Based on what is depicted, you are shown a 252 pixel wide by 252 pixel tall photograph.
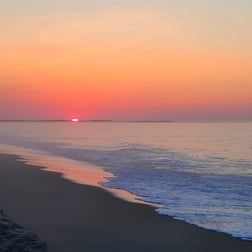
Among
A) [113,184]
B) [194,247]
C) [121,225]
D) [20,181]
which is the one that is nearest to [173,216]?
[121,225]

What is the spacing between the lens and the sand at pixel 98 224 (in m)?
8.84

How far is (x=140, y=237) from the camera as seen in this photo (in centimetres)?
947

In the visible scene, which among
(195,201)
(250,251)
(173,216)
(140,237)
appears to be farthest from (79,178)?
(250,251)

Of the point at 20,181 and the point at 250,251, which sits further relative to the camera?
the point at 20,181

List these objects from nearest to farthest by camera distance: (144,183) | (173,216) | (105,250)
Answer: (105,250)
(173,216)
(144,183)

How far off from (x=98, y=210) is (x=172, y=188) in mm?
5044

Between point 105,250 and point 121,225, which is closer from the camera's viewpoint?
point 105,250

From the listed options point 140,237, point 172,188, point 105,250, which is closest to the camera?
point 105,250

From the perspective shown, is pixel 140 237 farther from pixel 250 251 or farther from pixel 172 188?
pixel 172 188

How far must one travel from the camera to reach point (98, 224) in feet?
34.3

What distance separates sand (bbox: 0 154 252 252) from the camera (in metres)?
8.84

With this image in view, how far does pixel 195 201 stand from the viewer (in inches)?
545

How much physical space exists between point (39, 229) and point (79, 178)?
9.41m

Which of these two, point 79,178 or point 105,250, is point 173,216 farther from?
point 79,178
